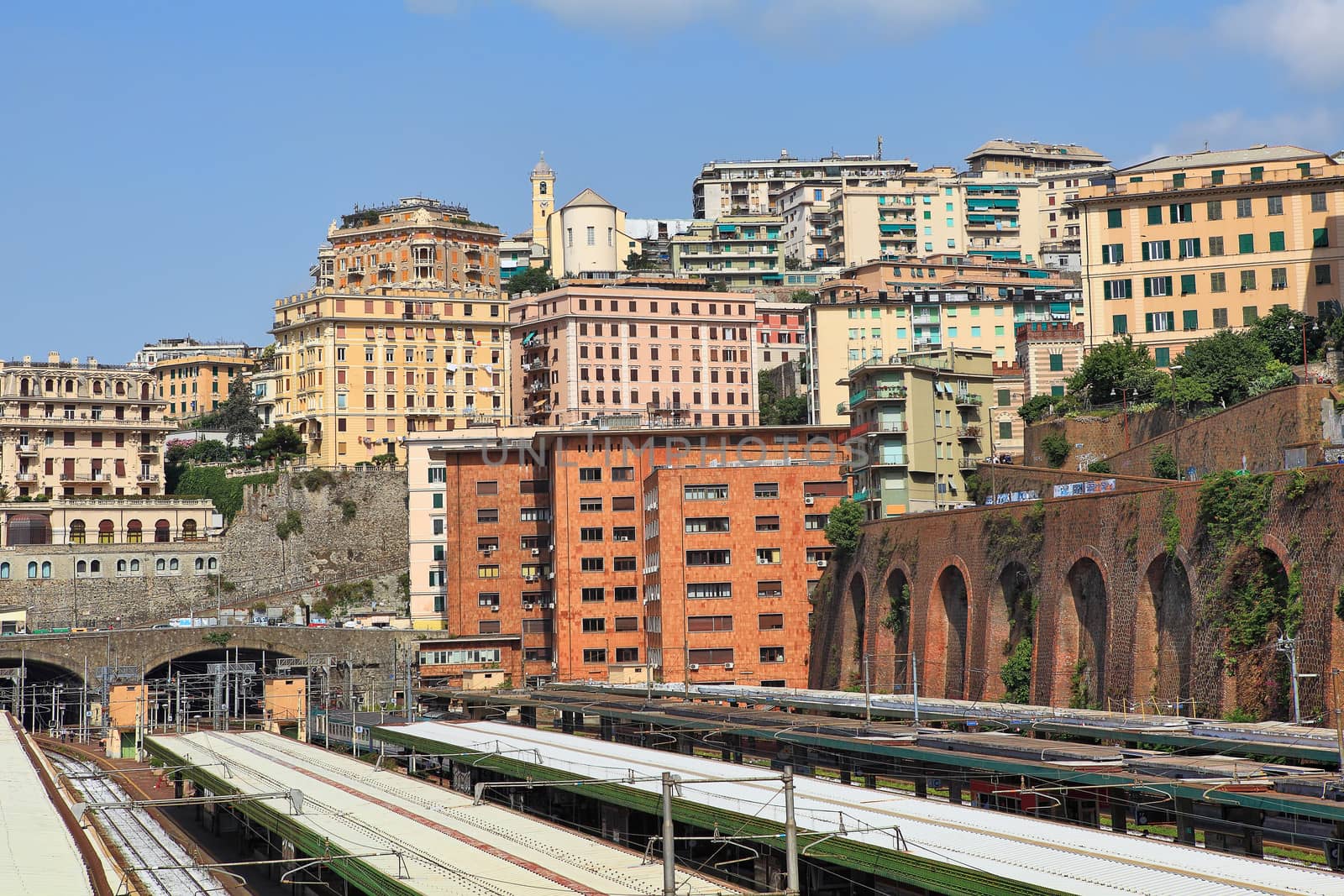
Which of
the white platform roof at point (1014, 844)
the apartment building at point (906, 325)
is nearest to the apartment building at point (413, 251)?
the apartment building at point (906, 325)

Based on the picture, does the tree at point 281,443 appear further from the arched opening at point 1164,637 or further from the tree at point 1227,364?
the arched opening at point 1164,637

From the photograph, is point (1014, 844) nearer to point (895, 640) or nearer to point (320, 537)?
point (895, 640)

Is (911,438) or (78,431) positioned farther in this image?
(78,431)

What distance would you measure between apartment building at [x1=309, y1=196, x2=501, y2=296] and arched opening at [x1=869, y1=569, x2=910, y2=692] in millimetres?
88706

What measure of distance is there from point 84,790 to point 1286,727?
129 feet

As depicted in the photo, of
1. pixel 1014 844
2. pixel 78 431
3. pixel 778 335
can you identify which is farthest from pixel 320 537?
pixel 1014 844

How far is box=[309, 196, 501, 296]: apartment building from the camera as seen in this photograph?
168125 millimetres

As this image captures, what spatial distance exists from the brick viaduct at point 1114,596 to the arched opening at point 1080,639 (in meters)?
0.07

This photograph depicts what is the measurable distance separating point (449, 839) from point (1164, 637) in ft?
101

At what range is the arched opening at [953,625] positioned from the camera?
77.8m

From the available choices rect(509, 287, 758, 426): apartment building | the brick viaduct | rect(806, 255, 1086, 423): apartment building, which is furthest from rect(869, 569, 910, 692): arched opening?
rect(806, 255, 1086, 423): apartment building

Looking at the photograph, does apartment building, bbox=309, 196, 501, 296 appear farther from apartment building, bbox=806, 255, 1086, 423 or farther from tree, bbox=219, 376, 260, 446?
apartment building, bbox=806, 255, 1086, 423

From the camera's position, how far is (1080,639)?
6694cm

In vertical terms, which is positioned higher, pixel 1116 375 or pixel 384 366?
pixel 384 366
